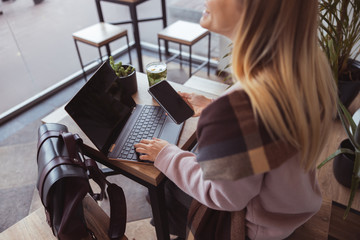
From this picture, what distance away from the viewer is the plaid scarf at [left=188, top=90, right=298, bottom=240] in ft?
2.17

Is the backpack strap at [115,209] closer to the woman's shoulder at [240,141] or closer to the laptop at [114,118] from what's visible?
the laptop at [114,118]

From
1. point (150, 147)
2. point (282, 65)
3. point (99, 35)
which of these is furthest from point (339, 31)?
point (99, 35)

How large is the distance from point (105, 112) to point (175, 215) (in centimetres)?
55

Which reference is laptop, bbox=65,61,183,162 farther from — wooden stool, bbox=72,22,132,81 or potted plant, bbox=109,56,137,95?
wooden stool, bbox=72,22,132,81

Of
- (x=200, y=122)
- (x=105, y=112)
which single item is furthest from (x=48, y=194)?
(x=200, y=122)

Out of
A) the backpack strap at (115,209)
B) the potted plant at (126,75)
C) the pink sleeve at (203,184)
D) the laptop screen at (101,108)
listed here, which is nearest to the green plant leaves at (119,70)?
the potted plant at (126,75)

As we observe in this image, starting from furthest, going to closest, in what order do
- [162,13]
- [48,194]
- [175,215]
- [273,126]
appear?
1. [162,13]
2. [175,215]
3. [48,194]
4. [273,126]

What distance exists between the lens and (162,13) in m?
3.15

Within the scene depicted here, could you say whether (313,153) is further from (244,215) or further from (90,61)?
(90,61)

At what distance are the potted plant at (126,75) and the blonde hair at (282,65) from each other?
0.68 m

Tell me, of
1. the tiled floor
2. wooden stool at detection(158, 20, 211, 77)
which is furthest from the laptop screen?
wooden stool at detection(158, 20, 211, 77)

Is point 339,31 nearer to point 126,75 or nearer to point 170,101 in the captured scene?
point 170,101

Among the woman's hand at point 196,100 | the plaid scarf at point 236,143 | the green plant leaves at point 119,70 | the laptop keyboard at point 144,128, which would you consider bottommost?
the laptop keyboard at point 144,128

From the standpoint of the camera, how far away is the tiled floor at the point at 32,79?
1874 mm
